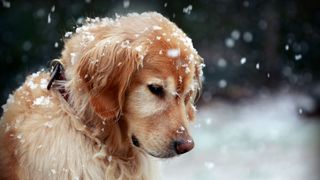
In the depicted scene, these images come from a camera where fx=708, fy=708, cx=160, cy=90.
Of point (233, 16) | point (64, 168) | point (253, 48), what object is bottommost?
point (253, 48)

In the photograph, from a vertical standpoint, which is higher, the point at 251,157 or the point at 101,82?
the point at 101,82

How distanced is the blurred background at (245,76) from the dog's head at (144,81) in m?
1.25

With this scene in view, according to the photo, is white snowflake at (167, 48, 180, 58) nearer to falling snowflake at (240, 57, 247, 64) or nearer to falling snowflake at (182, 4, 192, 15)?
falling snowflake at (182, 4, 192, 15)

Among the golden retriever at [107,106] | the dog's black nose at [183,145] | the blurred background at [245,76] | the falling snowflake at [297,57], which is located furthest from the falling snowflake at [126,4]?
the falling snowflake at [297,57]

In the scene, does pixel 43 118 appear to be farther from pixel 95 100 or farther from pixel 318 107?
pixel 318 107

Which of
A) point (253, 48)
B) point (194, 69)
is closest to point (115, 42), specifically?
point (194, 69)

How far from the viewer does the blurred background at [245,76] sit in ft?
11.2

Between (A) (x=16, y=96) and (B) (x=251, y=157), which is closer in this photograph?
(A) (x=16, y=96)

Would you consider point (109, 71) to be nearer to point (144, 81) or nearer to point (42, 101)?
point (144, 81)

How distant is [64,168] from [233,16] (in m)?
2.68

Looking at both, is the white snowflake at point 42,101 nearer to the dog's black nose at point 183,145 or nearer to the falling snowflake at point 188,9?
the dog's black nose at point 183,145

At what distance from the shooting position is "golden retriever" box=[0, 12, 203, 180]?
6.86 feet

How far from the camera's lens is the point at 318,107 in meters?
5.04

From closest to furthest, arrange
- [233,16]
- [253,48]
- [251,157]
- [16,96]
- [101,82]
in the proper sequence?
[101,82] → [16,96] → [251,157] → [233,16] → [253,48]
